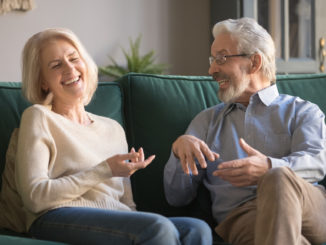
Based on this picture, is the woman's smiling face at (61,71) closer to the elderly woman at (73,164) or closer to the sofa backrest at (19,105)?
the elderly woman at (73,164)

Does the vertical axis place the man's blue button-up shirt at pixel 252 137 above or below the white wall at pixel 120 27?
below

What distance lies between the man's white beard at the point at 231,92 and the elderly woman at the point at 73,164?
16.2 inches

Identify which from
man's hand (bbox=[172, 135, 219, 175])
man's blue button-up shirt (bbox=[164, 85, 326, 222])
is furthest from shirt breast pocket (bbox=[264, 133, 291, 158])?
man's hand (bbox=[172, 135, 219, 175])

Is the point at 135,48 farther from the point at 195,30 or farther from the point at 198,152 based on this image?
the point at 198,152

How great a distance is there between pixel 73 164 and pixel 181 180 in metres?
0.43

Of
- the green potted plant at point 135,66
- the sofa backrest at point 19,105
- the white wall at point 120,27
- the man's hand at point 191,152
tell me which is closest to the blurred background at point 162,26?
the white wall at point 120,27

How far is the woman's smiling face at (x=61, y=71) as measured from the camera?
189 centimetres

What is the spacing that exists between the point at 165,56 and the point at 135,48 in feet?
1.53

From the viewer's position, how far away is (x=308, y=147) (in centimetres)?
191

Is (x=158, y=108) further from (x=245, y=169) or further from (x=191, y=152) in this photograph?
(x=245, y=169)

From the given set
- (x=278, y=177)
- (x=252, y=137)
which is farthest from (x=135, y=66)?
(x=278, y=177)

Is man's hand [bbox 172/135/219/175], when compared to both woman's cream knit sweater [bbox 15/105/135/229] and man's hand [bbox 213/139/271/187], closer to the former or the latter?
man's hand [bbox 213/139/271/187]

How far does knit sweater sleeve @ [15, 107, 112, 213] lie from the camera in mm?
1635

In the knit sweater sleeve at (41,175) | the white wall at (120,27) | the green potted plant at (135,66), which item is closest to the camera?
the knit sweater sleeve at (41,175)
